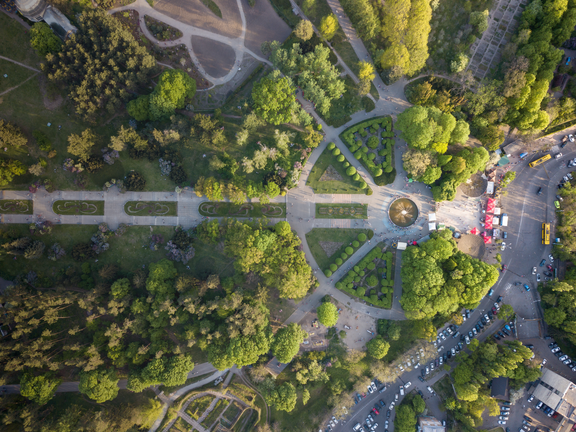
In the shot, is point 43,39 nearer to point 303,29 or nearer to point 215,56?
point 215,56

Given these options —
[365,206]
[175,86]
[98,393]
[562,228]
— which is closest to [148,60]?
[175,86]

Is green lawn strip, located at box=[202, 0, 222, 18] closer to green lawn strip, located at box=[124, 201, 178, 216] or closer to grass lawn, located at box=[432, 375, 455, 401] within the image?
green lawn strip, located at box=[124, 201, 178, 216]

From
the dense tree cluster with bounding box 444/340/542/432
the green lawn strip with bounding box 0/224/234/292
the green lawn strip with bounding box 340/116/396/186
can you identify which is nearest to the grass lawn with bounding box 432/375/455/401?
the dense tree cluster with bounding box 444/340/542/432

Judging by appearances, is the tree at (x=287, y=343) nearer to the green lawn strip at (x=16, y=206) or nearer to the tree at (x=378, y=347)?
the tree at (x=378, y=347)

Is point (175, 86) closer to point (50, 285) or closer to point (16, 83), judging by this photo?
point (16, 83)

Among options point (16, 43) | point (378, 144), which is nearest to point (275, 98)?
point (378, 144)

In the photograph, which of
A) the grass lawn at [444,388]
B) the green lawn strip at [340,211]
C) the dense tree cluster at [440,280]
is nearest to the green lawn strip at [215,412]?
the dense tree cluster at [440,280]
